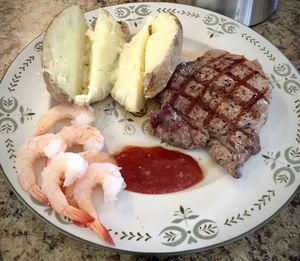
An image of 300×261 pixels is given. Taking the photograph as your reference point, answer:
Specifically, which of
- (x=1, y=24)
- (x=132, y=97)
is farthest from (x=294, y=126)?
(x=1, y=24)

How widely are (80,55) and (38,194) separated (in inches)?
17.1

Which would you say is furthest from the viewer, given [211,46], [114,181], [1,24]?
[1,24]

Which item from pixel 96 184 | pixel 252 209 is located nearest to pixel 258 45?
pixel 252 209

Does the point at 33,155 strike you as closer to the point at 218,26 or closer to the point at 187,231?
the point at 187,231

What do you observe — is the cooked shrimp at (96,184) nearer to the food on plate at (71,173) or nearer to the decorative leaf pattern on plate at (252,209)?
the food on plate at (71,173)

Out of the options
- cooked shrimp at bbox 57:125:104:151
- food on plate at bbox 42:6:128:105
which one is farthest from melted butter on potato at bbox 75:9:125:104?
cooked shrimp at bbox 57:125:104:151

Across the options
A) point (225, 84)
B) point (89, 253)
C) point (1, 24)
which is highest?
point (225, 84)

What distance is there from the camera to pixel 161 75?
1.16 metres

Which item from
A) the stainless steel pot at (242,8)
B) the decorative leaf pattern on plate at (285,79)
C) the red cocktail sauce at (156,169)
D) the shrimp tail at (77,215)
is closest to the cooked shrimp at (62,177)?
the shrimp tail at (77,215)

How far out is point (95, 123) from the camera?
1.20 m

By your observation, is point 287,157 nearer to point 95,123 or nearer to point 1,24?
point 95,123

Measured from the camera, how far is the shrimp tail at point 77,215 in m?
0.93

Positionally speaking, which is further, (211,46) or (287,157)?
(211,46)

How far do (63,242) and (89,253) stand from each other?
0.21 ft
